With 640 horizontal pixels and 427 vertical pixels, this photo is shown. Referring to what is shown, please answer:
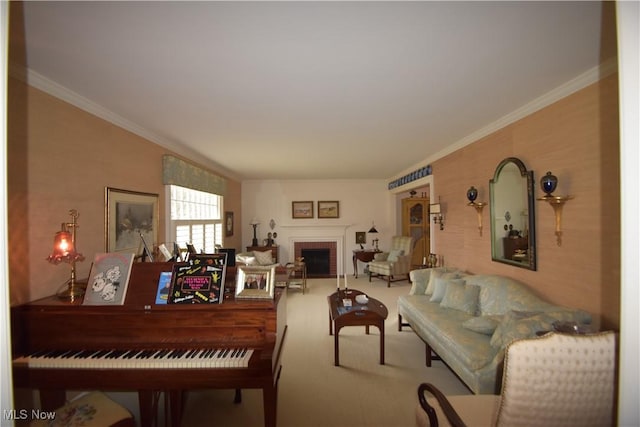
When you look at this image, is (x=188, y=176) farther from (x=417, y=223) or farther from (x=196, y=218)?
(x=417, y=223)

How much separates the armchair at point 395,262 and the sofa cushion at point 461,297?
3198 millimetres

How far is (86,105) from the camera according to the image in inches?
99.0

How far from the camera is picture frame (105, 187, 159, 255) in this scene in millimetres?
2820

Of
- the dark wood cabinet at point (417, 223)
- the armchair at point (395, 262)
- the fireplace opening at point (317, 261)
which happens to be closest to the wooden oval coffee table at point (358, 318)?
the armchair at point (395, 262)

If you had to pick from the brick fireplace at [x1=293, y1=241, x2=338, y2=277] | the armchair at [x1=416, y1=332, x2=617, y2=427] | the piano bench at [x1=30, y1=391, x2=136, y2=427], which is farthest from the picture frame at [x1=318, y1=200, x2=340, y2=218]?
the armchair at [x1=416, y1=332, x2=617, y2=427]

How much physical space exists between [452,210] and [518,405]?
353cm

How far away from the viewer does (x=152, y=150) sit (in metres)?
3.62

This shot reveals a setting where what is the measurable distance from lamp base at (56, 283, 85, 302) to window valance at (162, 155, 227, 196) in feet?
6.56

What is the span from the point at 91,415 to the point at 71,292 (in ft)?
2.88

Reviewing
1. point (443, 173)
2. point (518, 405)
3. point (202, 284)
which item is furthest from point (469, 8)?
point (443, 173)

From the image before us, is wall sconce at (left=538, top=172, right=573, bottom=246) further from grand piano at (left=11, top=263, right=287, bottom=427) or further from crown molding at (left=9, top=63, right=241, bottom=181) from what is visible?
crown molding at (left=9, top=63, right=241, bottom=181)

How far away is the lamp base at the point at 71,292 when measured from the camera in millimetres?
2020

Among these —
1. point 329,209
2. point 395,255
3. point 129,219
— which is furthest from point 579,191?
point 329,209

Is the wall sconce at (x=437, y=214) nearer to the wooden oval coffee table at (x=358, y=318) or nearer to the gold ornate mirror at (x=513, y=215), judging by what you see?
the gold ornate mirror at (x=513, y=215)
